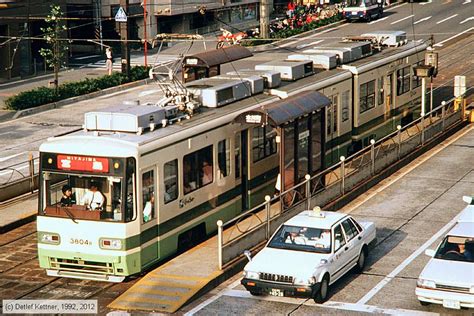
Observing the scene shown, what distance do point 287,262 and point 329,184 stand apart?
7735 millimetres

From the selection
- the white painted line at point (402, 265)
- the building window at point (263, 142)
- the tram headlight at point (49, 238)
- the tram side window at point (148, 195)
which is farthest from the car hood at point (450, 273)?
the tram headlight at point (49, 238)

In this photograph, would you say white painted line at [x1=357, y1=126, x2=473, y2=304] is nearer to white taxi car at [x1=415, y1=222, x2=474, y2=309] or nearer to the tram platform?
white taxi car at [x1=415, y1=222, x2=474, y2=309]

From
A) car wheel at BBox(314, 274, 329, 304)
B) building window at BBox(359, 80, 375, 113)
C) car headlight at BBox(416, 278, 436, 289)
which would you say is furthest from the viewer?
building window at BBox(359, 80, 375, 113)

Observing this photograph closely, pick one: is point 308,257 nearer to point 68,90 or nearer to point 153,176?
point 153,176

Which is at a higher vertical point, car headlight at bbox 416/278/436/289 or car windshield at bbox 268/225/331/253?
car windshield at bbox 268/225/331/253

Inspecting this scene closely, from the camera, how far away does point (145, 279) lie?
2170 cm

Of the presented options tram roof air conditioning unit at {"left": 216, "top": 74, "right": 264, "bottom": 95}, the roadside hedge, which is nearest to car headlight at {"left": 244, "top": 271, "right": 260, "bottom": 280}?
tram roof air conditioning unit at {"left": 216, "top": 74, "right": 264, "bottom": 95}

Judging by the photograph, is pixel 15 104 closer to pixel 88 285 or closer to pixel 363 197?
pixel 363 197

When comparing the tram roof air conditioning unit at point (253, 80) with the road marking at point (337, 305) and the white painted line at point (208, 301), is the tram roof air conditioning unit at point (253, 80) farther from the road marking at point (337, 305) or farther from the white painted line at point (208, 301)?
the road marking at point (337, 305)

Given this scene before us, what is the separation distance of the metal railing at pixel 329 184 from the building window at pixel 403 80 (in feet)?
5.17

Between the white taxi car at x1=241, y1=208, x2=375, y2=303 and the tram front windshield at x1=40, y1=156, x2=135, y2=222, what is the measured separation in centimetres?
296

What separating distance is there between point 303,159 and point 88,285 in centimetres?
808

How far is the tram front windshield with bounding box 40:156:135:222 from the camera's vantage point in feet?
70.3

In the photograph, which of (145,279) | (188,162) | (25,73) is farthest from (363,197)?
(25,73)
